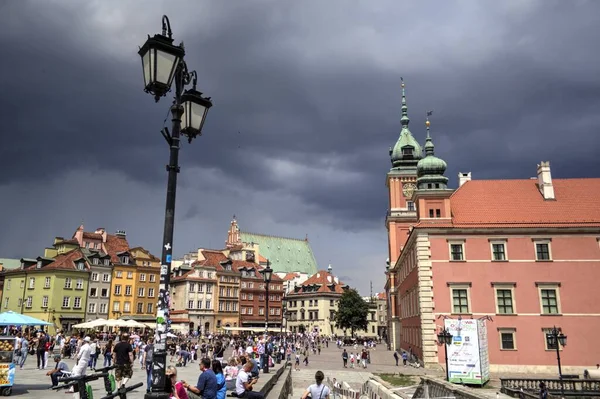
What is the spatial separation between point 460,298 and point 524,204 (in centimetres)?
956

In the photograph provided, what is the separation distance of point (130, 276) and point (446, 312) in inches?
2235

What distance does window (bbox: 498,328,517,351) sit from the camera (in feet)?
111

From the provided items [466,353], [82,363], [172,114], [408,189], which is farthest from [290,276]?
[172,114]

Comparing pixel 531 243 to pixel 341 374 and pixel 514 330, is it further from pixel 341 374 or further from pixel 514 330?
pixel 341 374

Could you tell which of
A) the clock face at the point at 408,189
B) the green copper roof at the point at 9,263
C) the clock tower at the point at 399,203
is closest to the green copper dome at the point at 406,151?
the clock tower at the point at 399,203

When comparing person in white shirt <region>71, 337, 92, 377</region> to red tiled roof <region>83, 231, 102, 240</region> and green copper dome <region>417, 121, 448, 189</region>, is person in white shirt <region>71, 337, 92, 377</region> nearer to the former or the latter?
green copper dome <region>417, 121, 448, 189</region>

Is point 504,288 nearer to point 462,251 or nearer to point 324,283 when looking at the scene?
point 462,251

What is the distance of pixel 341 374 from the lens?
111 feet

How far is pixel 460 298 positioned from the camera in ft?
115

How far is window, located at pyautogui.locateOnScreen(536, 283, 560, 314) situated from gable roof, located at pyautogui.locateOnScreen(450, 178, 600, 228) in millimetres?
4627

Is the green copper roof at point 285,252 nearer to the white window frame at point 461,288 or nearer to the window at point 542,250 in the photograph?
the white window frame at point 461,288

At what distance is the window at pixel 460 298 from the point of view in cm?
3491

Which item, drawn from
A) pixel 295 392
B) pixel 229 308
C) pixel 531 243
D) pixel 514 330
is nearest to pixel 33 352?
pixel 295 392

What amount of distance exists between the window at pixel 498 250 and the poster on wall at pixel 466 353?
33.0 feet
